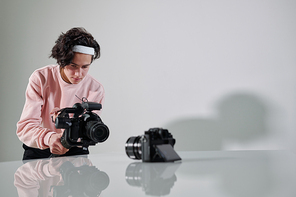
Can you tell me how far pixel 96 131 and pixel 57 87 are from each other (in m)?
0.76

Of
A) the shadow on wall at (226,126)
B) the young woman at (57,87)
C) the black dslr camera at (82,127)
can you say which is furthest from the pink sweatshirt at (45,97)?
the shadow on wall at (226,126)

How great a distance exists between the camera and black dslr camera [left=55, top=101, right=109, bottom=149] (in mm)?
1071

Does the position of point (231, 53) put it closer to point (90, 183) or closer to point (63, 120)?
point (63, 120)

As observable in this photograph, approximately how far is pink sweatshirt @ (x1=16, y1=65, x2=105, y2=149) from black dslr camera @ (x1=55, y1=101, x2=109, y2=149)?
385 mm

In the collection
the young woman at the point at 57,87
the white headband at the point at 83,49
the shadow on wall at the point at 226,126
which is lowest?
the shadow on wall at the point at 226,126

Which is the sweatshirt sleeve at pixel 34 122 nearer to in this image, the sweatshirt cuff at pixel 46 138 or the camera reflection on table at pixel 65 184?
the sweatshirt cuff at pixel 46 138

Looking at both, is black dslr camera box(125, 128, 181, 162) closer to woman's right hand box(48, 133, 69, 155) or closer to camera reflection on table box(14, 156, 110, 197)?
camera reflection on table box(14, 156, 110, 197)

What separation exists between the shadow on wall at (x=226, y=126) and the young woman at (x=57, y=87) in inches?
31.9

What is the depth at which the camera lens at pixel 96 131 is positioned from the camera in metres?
1.06

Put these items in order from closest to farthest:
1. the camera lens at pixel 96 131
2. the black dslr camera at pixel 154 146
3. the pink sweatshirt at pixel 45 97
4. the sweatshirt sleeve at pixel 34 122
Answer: the black dslr camera at pixel 154 146 < the camera lens at pixel 96 131 < the sweatshirt sleeve at pixel 34 122 < the pink sweatshirt at pixel 45 97

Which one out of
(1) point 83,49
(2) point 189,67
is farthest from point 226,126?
(1) point 83,49

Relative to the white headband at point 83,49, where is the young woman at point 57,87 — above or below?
below

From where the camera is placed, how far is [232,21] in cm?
213

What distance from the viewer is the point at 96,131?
1.07 meters
